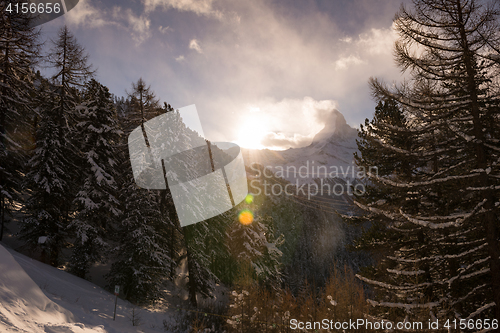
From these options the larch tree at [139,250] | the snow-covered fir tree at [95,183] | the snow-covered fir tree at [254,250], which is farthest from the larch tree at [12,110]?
the snow-covered fir tree at [254,250]

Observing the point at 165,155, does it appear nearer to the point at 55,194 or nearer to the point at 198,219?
the point at 198,219

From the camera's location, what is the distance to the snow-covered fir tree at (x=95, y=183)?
1484 cm

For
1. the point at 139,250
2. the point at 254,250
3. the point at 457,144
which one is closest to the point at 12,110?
the point at 139,250

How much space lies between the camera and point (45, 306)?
23.4ft

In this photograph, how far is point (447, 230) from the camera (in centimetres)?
670

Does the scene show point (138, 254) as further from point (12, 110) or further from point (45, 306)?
point (12, 110)

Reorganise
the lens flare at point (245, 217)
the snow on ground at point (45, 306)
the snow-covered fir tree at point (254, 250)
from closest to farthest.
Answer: the snow on ground at point (45, 306)
the snow-covered fir tree at point (254, 250)
the lens flare at point (245, 217)

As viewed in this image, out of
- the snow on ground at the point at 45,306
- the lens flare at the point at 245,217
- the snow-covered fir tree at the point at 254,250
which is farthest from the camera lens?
the lens flare at the point at 245,217

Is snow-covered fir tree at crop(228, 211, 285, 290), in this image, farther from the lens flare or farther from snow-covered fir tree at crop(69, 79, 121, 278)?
snow-covered fir tree at crop(69, 79, 121, 278)

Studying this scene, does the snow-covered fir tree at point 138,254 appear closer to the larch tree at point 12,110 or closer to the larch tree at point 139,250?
the larch tree at point 139,250

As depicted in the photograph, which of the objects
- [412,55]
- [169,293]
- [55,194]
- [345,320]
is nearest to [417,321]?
[345,320]

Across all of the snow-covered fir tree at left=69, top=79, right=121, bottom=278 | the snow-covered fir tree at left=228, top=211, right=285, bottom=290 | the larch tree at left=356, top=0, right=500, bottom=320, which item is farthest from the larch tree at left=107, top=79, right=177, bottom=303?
the larch tree at left=356, top=0, right=500, bottom=320

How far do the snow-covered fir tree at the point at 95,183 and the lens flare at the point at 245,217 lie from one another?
958cm

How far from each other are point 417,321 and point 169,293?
17472mm
